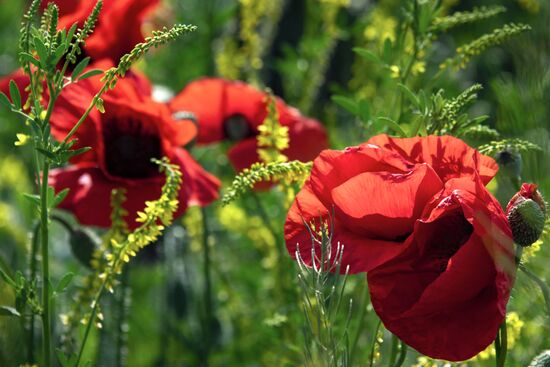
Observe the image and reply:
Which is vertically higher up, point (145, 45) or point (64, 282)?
point (145, 45)

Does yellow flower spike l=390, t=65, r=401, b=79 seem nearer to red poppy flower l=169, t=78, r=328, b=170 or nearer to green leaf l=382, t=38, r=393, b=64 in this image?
green leaf l=382, t=38, r=393, b=64

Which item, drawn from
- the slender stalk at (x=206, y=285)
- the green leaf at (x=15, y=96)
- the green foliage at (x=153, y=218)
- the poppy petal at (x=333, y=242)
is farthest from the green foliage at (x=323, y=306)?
the slender stalk at (x=206, y=285)

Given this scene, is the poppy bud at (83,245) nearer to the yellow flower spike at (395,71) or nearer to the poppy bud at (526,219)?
the yellow flower spike at (395,71)

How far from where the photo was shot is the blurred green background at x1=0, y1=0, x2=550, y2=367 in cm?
111

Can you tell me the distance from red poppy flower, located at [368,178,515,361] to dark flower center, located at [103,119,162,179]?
0.39 meters

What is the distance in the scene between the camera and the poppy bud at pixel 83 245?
41.9 inches

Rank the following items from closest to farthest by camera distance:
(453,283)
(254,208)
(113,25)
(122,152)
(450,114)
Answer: (453,283), (450,114), (122,152), (113,25), (254,208)

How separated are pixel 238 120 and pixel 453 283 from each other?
2.12 feet

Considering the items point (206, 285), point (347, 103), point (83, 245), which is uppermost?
point (347, 103)

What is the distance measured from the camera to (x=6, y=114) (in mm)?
2055

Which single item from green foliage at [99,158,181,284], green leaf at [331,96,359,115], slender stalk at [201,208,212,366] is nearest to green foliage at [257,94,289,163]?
green leaf at [331,96,359,115]

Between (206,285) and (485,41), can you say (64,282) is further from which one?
(206,285)

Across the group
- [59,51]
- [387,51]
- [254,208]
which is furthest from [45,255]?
[254,208]

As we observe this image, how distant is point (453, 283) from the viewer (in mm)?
682
